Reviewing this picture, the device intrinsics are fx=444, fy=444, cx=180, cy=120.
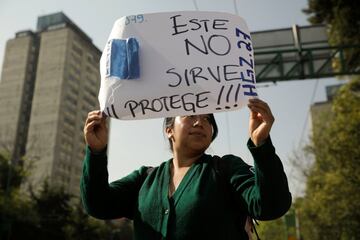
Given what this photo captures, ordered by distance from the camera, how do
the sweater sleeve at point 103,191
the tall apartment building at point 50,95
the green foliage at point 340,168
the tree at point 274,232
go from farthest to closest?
1. the tall apartment building at point 50,95
2. the tree at point 274,232
3. the green foliage at point 340,168
4. the sweater sleeve at point 103,191

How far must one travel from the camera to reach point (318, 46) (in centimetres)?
1180

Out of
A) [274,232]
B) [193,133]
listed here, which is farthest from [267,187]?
[274,232]

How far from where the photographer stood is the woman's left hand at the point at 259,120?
6.28 feet

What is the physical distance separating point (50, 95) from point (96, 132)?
80.7m

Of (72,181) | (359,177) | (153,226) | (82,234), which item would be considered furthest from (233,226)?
(72,181)

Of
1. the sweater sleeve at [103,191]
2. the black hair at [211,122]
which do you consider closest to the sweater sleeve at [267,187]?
the black hair at [211,122]

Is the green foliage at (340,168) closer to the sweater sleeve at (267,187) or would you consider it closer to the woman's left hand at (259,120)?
the woman's left hand at (259,120)

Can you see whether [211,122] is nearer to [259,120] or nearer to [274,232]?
[259,120]

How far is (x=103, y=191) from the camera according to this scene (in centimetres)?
223

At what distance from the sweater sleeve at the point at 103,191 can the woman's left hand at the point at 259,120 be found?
74cm

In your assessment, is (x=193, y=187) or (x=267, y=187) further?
(x=193, y=187)

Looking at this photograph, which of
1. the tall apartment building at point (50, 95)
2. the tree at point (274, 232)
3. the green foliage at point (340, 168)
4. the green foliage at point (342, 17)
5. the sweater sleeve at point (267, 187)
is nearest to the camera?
the sweater sleeve at point (267, 187)

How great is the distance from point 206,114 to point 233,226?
0.63m

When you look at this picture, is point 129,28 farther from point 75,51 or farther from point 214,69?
point 75,51
